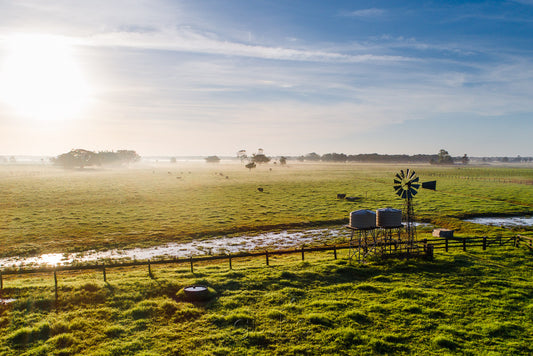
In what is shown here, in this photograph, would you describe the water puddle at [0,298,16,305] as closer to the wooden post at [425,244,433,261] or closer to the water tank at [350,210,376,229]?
the water tank at [350,210,376,229]

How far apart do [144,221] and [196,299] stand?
2727cm

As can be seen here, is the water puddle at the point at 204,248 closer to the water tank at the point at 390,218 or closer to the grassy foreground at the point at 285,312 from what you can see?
the grassy foreground at the point at 285,312

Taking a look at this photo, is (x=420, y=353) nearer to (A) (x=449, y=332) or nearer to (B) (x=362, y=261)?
(A) (x=449, y=332)

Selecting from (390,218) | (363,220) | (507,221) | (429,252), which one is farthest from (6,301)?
(507,221)

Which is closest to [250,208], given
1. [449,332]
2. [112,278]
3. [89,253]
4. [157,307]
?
[89,253]

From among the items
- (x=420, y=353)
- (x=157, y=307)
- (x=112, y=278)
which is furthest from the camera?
(x=112, y=278)

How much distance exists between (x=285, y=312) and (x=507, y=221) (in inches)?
1571

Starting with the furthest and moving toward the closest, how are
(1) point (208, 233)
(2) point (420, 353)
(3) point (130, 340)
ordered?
(1) point (208, 233)
(3) point (130, 340)
(2) point (420, 353)

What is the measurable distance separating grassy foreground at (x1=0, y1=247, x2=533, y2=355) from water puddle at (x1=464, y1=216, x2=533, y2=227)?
66.0ft

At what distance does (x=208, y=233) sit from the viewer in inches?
1409

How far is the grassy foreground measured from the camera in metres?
12.8

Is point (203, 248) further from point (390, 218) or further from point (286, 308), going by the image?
point (390, 218)

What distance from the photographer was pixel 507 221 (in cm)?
4006

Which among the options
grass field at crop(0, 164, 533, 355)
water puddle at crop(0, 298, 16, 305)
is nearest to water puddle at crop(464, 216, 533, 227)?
grass field at crop(0, 164, 533, 355)
